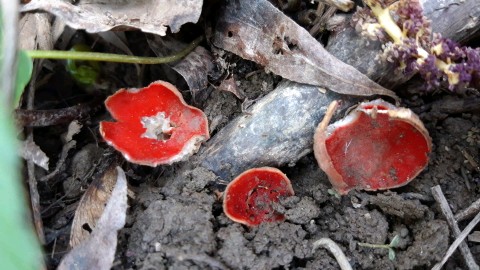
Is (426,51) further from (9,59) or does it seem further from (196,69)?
(9,59)

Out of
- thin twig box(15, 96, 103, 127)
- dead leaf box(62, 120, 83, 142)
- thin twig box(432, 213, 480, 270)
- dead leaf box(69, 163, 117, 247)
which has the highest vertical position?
thin twig box(432, 213, 480, 270)

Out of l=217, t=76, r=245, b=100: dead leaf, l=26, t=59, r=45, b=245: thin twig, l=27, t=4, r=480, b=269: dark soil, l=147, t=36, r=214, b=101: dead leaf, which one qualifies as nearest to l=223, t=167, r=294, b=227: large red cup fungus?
l=27, t=4, r=480, b=269: dark soil

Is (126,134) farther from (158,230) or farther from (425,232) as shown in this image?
(425,232)

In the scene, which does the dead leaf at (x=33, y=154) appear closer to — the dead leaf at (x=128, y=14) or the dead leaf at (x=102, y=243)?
the dead leaf at (x=102, y=243)

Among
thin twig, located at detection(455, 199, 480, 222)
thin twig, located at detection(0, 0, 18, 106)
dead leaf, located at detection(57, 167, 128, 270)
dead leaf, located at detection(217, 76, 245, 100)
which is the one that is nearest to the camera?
thin twig, located at detection(0, 0, 18, 106)

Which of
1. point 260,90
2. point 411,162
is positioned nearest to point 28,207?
point 260,90

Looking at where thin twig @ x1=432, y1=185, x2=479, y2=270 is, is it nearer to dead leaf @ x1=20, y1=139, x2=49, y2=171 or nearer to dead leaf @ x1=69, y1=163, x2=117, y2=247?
dead leaf @ x1=69, y1=163, x2=117, y2=247

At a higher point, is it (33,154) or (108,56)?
(108,56)

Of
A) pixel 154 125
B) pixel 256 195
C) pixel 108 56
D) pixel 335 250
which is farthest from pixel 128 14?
pixel 335 250
